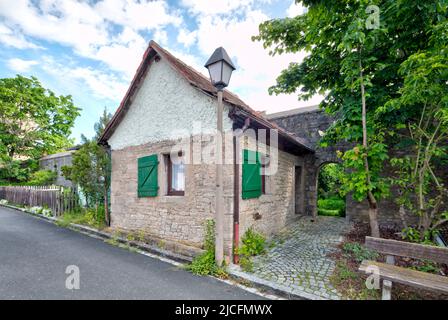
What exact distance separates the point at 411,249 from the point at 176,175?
516cm

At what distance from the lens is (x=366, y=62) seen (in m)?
4.57

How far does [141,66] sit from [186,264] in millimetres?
5712

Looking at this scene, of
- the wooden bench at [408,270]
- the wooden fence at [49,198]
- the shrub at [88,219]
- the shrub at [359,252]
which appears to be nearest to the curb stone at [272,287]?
the wooden bench at [408,270]

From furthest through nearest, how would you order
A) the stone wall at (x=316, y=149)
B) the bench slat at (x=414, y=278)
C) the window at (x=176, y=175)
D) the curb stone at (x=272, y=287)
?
the stone wall at (x=316, y=149) → the window at (x=176, y=175) → the curb stone at (x=272, y=287) → the bench slat at (x=414, y=278)

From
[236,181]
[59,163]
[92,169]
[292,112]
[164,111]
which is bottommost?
[236,181]

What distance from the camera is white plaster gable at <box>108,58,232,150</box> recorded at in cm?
518

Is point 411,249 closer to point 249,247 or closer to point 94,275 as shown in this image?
point 249,247

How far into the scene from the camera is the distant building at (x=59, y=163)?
16.2m

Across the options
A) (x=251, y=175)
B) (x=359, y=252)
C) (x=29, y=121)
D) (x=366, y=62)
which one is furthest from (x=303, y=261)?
(x=29, y=121)

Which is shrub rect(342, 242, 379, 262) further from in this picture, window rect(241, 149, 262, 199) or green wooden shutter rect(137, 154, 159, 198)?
green wooden shutter rect(137, 154, 159, 198)

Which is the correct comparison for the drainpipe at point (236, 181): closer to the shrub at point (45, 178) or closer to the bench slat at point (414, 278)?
the bench slat at point (414, 278)

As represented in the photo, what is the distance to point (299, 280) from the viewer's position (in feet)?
12.3

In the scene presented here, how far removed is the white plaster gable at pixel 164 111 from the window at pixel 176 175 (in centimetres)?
64
